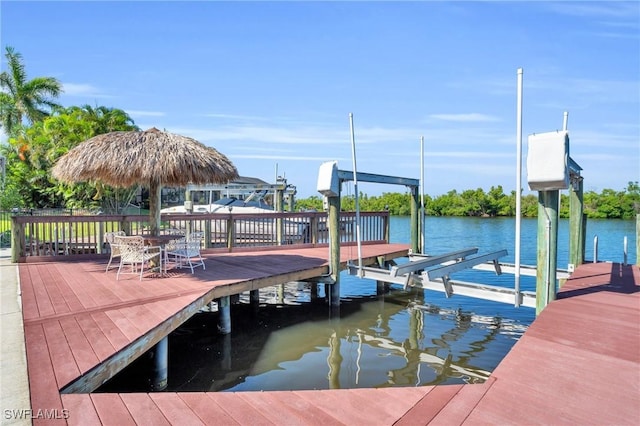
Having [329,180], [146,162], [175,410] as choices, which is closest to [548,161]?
[329,180]

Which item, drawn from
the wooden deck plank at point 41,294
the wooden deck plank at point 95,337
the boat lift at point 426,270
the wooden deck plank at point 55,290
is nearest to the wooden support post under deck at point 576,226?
the boat lift at point 426,270

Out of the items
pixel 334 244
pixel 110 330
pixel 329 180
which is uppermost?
pixel 329 180

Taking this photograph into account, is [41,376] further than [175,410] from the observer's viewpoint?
Yes

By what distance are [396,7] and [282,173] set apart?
1923cm

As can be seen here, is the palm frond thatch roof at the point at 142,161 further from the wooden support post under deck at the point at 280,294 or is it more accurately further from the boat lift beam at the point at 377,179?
the wooden support post under deck at the point at 280,294

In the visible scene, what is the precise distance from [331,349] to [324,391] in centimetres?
330

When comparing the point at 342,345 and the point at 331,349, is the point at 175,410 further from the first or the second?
the point at 342,345

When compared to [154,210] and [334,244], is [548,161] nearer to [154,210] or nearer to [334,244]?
[334,244]

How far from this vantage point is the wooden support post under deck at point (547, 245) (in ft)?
16.5

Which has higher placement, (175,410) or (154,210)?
(154,210)

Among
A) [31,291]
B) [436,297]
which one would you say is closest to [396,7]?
[436,297]

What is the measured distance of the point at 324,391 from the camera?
3053 mm

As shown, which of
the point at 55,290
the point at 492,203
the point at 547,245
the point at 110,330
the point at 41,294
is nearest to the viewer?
the point at 110,330

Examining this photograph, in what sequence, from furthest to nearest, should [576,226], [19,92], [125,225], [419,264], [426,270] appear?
1. [19,92]
2. [125,225]
3. [576,226]
4. [426,270]
5. [419,264]
